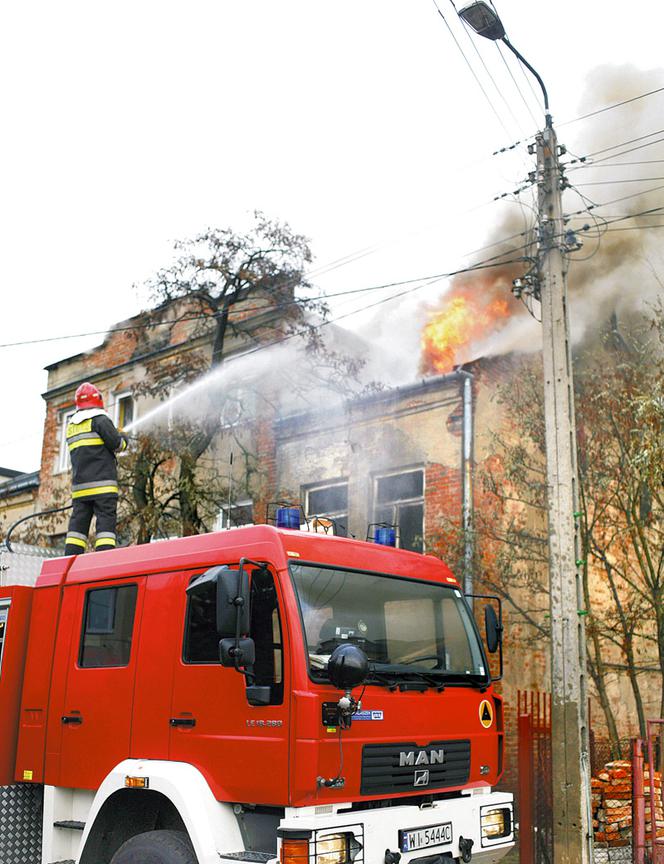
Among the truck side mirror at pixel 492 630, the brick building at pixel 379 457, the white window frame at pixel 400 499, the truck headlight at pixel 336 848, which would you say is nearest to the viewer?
the truck headlight at pixel 336 848

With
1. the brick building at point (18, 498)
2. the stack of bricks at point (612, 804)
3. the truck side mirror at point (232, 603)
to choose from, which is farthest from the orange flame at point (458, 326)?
the brick building at point (18, 498)

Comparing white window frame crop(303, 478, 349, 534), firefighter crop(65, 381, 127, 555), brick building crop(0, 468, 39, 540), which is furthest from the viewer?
brick building crop(0, 468, 39, 540)

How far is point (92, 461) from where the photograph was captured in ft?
29.0

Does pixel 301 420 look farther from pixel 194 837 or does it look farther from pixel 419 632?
pixel 194 837

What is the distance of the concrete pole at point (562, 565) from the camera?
8336mm

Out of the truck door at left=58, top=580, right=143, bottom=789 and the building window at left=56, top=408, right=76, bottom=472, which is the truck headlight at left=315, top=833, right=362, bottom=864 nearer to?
the truck door at left=58, top=580, right=143, bottom=789

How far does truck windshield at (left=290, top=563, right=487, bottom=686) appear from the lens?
5582mm

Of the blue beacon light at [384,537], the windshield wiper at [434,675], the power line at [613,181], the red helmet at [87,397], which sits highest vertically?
the power line at [613,181]

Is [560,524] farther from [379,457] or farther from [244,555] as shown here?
[379,457]

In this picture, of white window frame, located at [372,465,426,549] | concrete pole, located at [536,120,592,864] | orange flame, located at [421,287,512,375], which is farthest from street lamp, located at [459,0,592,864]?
white window frame, located at [372,465,426,549]

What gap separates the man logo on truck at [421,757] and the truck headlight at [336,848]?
61 cm

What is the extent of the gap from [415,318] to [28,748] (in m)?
9.74

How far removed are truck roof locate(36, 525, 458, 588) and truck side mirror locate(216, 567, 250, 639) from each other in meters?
0.36

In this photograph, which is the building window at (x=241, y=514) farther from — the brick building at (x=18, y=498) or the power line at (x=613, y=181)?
the power line at (x=613, y=181)
